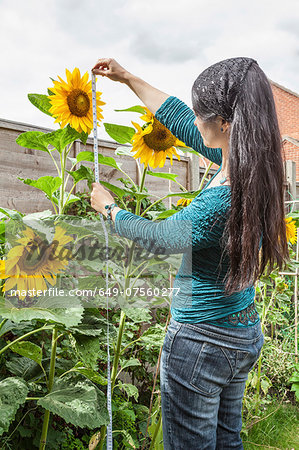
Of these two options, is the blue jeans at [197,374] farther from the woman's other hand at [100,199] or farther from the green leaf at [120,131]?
the green leaf at [120,131]

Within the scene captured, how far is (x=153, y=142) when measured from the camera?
1.34 m

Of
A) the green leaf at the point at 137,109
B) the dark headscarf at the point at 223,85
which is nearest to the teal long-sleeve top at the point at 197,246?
the dark headscarf at the point at 223,85

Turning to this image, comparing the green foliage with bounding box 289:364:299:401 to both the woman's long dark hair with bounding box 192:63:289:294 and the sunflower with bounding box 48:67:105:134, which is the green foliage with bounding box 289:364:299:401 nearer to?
the woman's long dark hair with bounding box 192:63:289:294

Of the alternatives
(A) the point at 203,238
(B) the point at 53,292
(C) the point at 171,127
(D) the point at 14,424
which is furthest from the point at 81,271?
(A) the point at 203,238

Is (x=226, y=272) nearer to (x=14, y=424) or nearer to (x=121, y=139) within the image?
(x=121, y=139)

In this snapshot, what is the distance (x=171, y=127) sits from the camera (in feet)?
4.20

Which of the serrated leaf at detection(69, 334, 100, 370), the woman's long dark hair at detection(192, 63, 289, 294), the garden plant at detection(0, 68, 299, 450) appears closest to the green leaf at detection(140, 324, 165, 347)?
the garden plant at detection(0, 68, 299, 450)

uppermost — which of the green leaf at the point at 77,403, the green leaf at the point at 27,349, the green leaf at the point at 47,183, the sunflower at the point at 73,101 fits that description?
the sunflower at the point at 73,101

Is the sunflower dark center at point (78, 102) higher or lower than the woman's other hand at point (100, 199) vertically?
higher

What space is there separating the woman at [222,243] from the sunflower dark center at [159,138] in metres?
0.30

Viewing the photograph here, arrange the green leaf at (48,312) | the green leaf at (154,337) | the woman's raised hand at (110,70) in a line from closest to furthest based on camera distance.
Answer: the green leaf at (48,312)
the woman's raised hand at (110,70)
the green leaf at (154,337)

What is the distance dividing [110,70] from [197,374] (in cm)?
87

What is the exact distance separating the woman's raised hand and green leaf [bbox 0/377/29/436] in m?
0.89

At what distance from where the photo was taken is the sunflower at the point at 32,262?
3.54 feet
